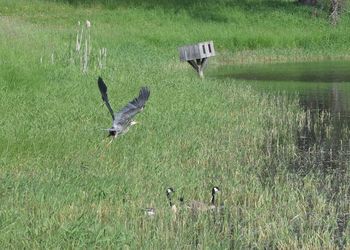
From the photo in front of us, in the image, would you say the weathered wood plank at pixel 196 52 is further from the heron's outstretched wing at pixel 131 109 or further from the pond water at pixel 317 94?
the heron's outstretched wing at pixel 131 109

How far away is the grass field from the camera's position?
8.12 m

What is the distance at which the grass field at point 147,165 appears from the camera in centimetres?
812

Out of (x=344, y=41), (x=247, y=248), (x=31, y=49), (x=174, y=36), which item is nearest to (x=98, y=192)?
(x=247, y=248)

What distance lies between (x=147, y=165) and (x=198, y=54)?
1597 cm

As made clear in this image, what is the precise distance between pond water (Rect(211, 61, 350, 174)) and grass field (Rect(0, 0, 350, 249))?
1.55 ft

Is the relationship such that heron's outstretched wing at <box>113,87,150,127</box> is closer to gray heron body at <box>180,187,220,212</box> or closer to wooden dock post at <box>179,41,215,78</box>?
gray heron body at <box>180,187,220,212</box>

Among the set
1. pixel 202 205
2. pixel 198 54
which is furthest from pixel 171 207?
pixel 198 54

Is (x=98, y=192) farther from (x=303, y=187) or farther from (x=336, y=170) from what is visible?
(x=336, y=170)

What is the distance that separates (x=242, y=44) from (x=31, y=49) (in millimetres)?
17646

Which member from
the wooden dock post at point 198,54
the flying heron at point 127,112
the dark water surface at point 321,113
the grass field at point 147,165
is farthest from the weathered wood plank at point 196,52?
the flying heron at point 127,112

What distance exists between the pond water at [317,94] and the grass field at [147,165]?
0.47m

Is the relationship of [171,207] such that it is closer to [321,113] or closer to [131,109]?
[131,109]

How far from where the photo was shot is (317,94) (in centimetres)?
2312

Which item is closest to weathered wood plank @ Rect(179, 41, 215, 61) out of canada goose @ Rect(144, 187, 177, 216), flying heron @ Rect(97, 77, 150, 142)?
flying heron @ Rect(97, 77, 150, 142)
